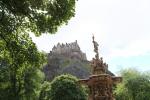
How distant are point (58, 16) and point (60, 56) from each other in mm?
101572

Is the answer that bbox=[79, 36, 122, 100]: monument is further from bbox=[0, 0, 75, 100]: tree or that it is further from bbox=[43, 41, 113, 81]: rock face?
bbox=[43, 41, 113, 81]: rock face

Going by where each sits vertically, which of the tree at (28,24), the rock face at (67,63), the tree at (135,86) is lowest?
the tree at (28,24)

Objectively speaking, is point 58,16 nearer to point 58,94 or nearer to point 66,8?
point 66,8

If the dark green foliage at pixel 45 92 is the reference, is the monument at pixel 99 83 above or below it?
below

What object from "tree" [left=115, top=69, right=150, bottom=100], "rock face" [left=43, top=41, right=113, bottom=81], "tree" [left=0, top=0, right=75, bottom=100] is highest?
"rock face" [left=43, top=41, right=113, bottom=81]

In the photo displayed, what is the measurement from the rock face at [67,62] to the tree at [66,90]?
4593cm

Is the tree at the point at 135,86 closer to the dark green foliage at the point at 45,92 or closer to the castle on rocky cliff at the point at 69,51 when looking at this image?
the dark green foliage at the point at 45,92

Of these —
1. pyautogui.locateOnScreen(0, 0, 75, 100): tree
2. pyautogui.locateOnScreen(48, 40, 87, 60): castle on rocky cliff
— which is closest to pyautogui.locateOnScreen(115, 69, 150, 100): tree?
pyautogui.locateOnScreen(0, 0, 75, 100): tree

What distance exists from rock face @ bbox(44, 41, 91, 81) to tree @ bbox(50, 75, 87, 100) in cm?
4593

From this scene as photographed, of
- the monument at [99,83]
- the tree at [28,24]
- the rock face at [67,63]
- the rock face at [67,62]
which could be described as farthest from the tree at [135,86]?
the rock face at [67,62]

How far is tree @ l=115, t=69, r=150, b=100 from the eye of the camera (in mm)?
58844

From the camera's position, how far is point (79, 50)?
131 m

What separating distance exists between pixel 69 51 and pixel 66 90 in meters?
64.2

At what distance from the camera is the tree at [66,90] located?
63.7 m
